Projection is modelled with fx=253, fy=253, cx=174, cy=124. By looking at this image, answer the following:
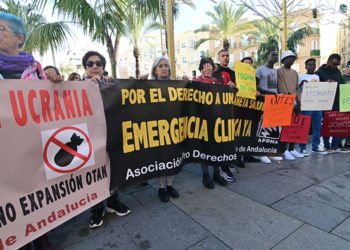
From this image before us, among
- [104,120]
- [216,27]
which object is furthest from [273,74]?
[216,27]

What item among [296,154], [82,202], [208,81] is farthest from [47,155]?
[296,154]

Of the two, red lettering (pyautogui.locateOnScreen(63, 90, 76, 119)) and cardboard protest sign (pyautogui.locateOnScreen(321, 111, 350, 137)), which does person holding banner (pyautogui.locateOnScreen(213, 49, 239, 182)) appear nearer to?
red lettering (pyautogui.locateOnScreen(63, 90, 76, 119))

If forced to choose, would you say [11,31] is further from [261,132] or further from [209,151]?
[261,132]

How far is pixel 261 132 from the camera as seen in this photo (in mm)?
4188

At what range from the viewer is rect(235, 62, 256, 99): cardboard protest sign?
11.7 ft

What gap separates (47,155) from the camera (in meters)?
2.00

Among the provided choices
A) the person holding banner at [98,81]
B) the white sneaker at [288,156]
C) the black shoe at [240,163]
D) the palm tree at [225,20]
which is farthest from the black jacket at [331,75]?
the palm tree at [225,20]

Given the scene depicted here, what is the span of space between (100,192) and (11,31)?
1.56m

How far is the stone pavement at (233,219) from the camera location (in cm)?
224

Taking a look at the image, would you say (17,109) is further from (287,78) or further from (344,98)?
(344,98)

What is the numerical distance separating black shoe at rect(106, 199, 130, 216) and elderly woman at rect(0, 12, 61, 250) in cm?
74

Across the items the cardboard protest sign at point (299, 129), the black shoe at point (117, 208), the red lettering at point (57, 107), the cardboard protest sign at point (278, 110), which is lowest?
the black shoe at point (117, 208)

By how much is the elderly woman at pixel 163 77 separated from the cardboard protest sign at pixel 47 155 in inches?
33.1

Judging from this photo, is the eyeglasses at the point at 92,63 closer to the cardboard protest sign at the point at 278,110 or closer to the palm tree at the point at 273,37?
the cardboard protest sign at the point at 278,110
